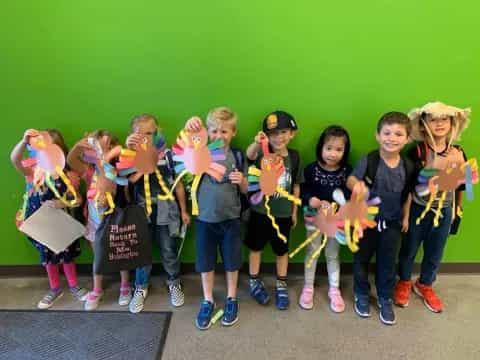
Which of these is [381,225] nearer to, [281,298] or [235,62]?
[281,298]

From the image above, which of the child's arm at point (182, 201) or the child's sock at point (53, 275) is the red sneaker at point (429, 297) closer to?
the child's arm at point (182, 201)

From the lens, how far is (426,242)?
2.16 metres

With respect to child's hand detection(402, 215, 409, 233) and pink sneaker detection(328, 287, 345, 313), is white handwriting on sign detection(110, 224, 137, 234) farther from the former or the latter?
child's hand detection(402, 215, 409, 233)

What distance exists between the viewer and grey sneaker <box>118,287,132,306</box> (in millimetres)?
2184

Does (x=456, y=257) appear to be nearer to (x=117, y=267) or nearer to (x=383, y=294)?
(x=383, y=294)

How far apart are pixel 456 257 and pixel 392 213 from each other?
82cm

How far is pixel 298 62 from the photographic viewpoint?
2049 millimetres

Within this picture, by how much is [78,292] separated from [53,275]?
0.56ft

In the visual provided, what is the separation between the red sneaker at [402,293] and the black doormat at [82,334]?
1.28 meters

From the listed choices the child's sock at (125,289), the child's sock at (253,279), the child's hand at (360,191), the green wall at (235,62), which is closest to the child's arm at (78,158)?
the green wall at (235,62)

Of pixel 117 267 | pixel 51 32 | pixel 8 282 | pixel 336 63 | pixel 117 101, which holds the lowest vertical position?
pixel 8 282

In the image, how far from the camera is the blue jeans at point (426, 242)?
81.7 inches

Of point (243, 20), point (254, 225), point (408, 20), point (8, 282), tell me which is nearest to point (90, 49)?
point (243, 20)

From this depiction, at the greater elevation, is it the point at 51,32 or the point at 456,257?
the point at 51,32
